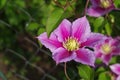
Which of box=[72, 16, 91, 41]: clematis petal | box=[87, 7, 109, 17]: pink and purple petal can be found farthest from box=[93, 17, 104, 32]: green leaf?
box=[72, 16, 91, 41]: clematis petal

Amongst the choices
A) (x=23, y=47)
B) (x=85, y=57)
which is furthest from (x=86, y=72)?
(x=23, y=47)

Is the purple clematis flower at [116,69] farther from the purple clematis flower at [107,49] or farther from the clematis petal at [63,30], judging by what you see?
the clematis petal at [63,30]

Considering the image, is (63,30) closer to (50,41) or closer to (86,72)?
(50,41)

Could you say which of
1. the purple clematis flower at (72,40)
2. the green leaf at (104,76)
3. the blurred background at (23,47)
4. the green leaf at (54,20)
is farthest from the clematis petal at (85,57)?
the blurred background at (23,47)

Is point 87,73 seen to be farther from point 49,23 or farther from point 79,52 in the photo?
point 49,23

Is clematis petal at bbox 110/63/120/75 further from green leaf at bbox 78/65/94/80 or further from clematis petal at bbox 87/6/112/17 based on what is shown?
clematis petal at bbox 87/6/112/17
